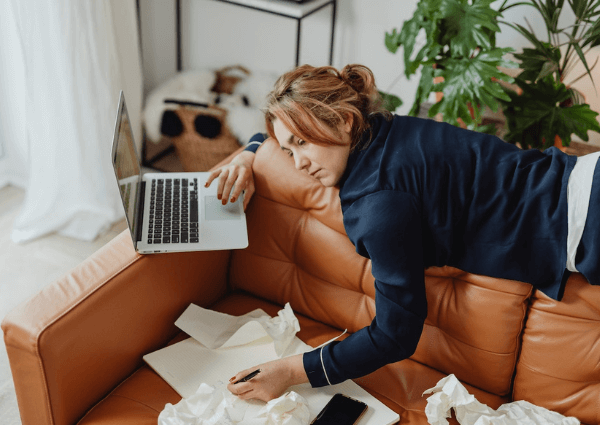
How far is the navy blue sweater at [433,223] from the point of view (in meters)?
1.14

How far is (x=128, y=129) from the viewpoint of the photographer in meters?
1.44

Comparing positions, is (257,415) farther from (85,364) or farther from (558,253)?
(558,253)

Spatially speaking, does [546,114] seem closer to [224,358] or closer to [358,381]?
[358,381]

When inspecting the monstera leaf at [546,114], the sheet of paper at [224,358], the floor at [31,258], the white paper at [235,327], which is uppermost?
the monstera leaf at [546,114]

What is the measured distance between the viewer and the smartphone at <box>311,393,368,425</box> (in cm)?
116

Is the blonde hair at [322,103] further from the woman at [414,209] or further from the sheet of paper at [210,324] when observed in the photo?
the sheet of paper at [210,324]

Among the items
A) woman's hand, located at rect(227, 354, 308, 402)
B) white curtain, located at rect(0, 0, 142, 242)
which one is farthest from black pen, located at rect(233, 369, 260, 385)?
white curtain, located at rect(0, 0, 142, 242)

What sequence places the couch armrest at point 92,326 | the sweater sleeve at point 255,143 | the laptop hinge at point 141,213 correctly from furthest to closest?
the sweater sleeve at point 255,143 < the laptop hinge at point 141,213 < the couch armrest at point 92,326

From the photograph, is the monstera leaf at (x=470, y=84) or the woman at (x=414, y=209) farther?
the monstera leaf at (x=470, y=84)

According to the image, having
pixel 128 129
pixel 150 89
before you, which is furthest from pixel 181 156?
pixel 128 129

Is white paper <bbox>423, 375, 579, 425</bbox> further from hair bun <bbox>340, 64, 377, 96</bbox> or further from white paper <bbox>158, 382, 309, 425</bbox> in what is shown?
hair bun <bbox>340, 64, 377, 96</bbox>

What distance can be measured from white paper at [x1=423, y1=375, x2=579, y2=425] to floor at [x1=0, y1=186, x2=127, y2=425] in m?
1.39

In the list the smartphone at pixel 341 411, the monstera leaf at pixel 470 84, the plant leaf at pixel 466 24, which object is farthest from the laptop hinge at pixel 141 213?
the plant leaf at pixel 466 24

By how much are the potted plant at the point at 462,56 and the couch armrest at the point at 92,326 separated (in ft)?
2.86
